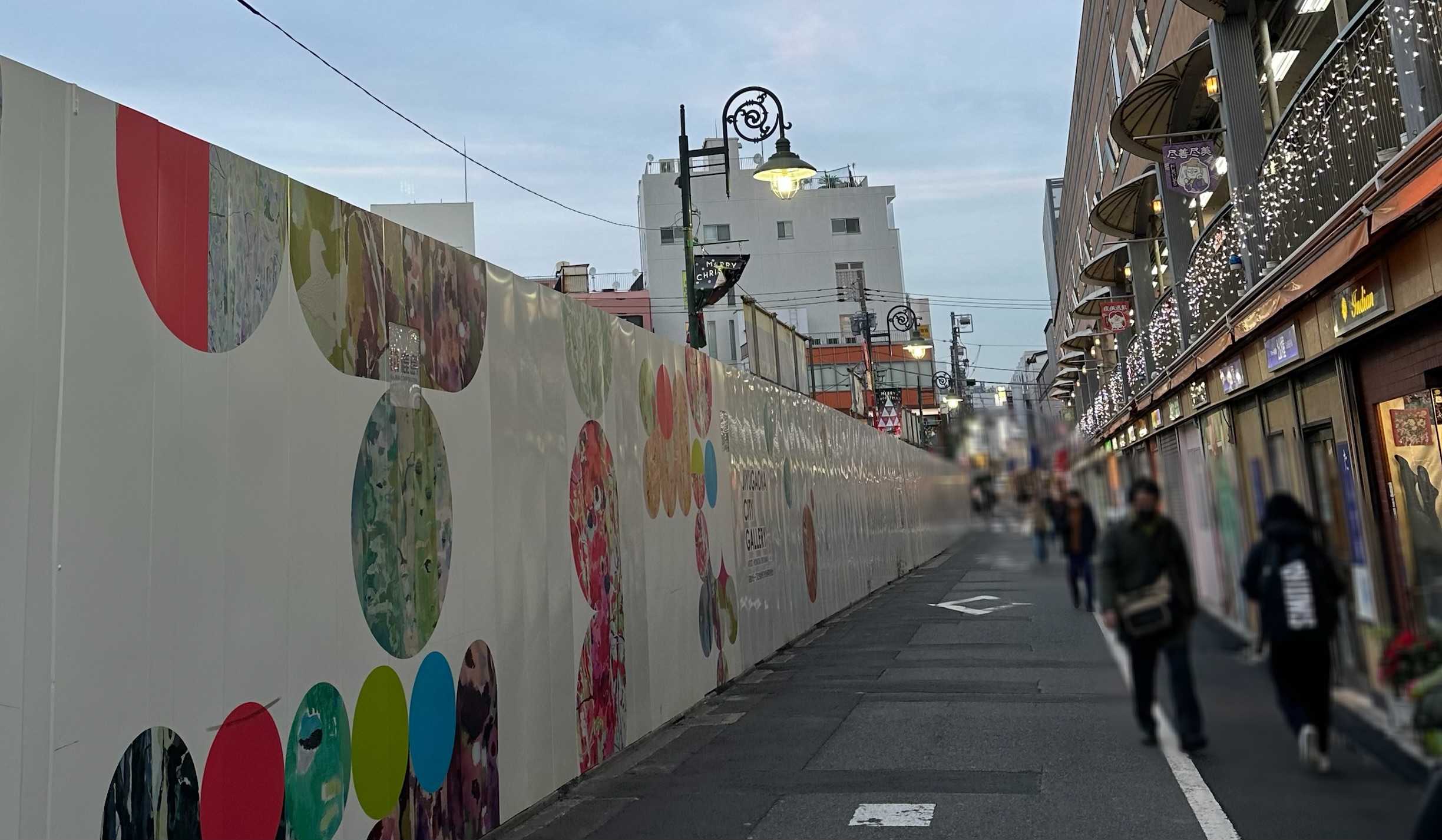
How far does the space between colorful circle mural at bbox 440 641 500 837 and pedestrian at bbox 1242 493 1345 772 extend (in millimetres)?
6180

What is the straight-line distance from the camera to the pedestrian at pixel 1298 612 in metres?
0.79

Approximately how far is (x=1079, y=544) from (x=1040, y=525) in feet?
0.14

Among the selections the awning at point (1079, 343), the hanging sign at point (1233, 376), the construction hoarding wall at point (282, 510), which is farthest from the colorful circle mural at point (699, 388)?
the hanging sign at point (1233, 376)

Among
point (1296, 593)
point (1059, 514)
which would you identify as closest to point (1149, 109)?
point (1059, 514)

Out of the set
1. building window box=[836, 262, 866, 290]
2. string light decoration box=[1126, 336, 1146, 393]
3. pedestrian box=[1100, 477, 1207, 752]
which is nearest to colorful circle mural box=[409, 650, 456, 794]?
string light decoration box=[1126, 336, 1146, 393]

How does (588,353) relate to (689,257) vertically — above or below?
below

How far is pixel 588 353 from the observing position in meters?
9.15

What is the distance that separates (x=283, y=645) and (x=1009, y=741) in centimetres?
624

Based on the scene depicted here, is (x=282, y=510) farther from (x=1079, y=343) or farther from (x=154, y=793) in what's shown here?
(x=1079, y=343)

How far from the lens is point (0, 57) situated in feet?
12.2

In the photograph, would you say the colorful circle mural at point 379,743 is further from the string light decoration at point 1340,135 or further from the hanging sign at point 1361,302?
the string light decoration at point 1340,135

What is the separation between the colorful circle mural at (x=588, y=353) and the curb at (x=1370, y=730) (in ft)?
26.3

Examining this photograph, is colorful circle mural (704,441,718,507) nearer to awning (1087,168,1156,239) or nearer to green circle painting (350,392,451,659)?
green circle painting (350,392,451,659)

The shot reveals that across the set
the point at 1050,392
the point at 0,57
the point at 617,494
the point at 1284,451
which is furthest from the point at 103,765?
the point at 617,494
